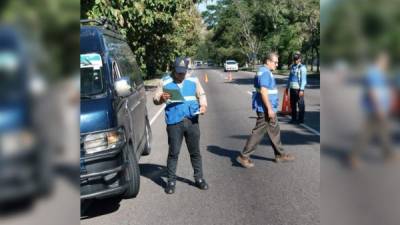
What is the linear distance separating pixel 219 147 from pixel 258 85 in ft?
8.33

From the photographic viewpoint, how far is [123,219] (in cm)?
532

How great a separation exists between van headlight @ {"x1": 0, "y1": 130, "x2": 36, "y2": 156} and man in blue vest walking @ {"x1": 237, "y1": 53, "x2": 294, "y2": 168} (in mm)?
6305

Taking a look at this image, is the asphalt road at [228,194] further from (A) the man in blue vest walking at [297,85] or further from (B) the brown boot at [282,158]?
(A) the man in blue vest walking at [297,85]

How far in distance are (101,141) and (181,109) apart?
5.53ft

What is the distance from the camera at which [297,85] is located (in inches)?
483

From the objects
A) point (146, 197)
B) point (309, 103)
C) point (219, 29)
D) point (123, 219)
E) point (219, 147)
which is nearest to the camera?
point (123, 219)

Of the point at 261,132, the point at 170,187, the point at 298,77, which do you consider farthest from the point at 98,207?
the point at 298,77

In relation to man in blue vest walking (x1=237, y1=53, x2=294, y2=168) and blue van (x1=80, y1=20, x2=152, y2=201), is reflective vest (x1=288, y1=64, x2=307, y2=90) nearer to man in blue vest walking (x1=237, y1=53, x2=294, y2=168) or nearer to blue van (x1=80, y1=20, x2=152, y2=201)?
man in blue vest walking (x1=237, y1=53, x2=294, y2=168)

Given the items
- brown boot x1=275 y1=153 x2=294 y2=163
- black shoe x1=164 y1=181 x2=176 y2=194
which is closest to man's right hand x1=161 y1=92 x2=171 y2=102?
black shoe x1=164 y1=181 x2=176 y2=194

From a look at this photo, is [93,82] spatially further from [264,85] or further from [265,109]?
[265,109]

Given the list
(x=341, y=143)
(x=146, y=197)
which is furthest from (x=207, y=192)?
(x=341, y=143)

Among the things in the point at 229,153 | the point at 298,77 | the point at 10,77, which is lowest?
the point at 229,153

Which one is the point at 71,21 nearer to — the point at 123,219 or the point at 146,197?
the point at 123,219

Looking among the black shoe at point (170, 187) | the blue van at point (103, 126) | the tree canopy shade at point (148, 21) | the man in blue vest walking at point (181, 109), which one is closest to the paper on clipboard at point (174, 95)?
the man in blue vest walking at point (181, 109)
